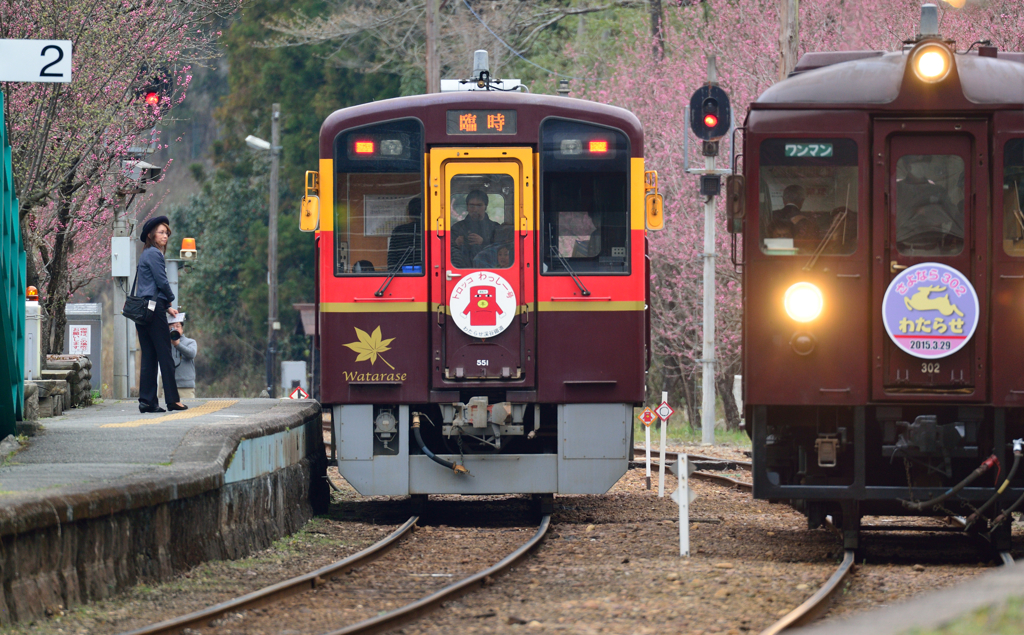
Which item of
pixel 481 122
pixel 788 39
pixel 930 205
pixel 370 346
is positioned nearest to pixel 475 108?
pixel 481 122

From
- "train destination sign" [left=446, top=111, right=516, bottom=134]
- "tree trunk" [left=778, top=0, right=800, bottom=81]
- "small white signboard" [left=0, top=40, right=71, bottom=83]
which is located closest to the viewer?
"small white signboard" [left=0, top=40, right=71, bottom=83]

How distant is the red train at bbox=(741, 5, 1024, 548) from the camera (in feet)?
29.4

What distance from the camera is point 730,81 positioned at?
85.9ft

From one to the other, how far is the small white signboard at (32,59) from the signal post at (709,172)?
35.1ft

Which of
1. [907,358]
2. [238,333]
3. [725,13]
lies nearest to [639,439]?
[725,13]

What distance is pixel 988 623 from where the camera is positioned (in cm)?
526

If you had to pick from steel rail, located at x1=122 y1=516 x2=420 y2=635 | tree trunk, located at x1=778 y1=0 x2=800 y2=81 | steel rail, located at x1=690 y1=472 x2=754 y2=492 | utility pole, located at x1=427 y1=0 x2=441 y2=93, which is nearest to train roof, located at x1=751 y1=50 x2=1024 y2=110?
steel rail, located at x1=122 y1=516 x2=420 y2=635

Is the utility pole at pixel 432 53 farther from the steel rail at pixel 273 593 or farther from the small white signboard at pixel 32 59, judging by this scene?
the small white signboard at pixel 32 59

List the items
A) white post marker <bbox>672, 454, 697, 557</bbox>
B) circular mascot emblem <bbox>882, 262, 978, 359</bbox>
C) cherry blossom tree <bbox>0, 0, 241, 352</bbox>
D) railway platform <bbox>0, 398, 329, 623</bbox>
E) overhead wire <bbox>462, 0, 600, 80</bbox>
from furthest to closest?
overhead wire <bbox>462, 0, 600, 80</bbox>, cherry blossom tree <bbox>0, 0, 241, 352</bbox>, white post marker <bbox>672, 454, 697, 557</bbox>, circular mascot emblem <bbox>882, 262, 978, 359</bbox>, railway platform <bbox>0, 398, 329, 623</bbox>

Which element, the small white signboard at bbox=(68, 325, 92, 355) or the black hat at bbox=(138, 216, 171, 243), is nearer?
the black hat at bbox=(138, 216, 171, 243)

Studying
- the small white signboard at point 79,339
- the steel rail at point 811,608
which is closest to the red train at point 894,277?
the steel rail at point 811,608

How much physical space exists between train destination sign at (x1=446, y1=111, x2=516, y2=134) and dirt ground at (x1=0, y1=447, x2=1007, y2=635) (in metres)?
3.18

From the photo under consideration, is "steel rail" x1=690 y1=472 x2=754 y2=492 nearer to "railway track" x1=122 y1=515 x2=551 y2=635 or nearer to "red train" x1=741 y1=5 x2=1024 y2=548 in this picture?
"railway track" x1=122 y1=515 x2=551 y2=635

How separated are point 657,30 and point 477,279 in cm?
2225
